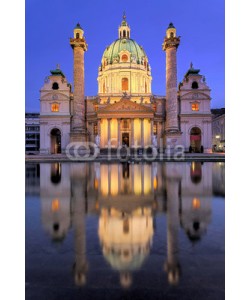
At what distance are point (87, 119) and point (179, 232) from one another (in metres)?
52.4

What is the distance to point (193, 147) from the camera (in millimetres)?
56969

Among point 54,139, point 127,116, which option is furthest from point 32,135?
point 127,116

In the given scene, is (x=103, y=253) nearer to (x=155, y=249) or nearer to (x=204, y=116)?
(x=155, y=249)

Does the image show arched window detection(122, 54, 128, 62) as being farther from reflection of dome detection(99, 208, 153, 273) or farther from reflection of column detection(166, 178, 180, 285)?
reflection of dome detection(99, 208, 153, 273)

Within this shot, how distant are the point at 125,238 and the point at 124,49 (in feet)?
222

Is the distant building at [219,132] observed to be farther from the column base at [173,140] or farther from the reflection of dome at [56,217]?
the reflection of dome at [56,217]

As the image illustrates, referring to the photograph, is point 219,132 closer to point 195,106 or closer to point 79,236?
point 195,106

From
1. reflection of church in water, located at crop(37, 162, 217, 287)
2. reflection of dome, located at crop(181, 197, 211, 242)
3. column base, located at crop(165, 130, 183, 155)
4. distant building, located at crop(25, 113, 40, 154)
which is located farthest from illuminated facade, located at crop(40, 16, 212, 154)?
reflection of dome, located at crop(181, 197, 211, 242)

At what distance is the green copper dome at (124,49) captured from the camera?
6733 centimetres

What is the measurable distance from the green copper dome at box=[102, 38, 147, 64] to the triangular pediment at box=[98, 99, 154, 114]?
18449mm

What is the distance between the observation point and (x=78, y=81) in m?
48.7

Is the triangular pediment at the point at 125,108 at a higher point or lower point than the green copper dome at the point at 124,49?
lower

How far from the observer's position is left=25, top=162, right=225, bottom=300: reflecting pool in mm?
3457

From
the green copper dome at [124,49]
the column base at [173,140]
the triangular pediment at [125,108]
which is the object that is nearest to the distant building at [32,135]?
the green copper dome at [124,49]
